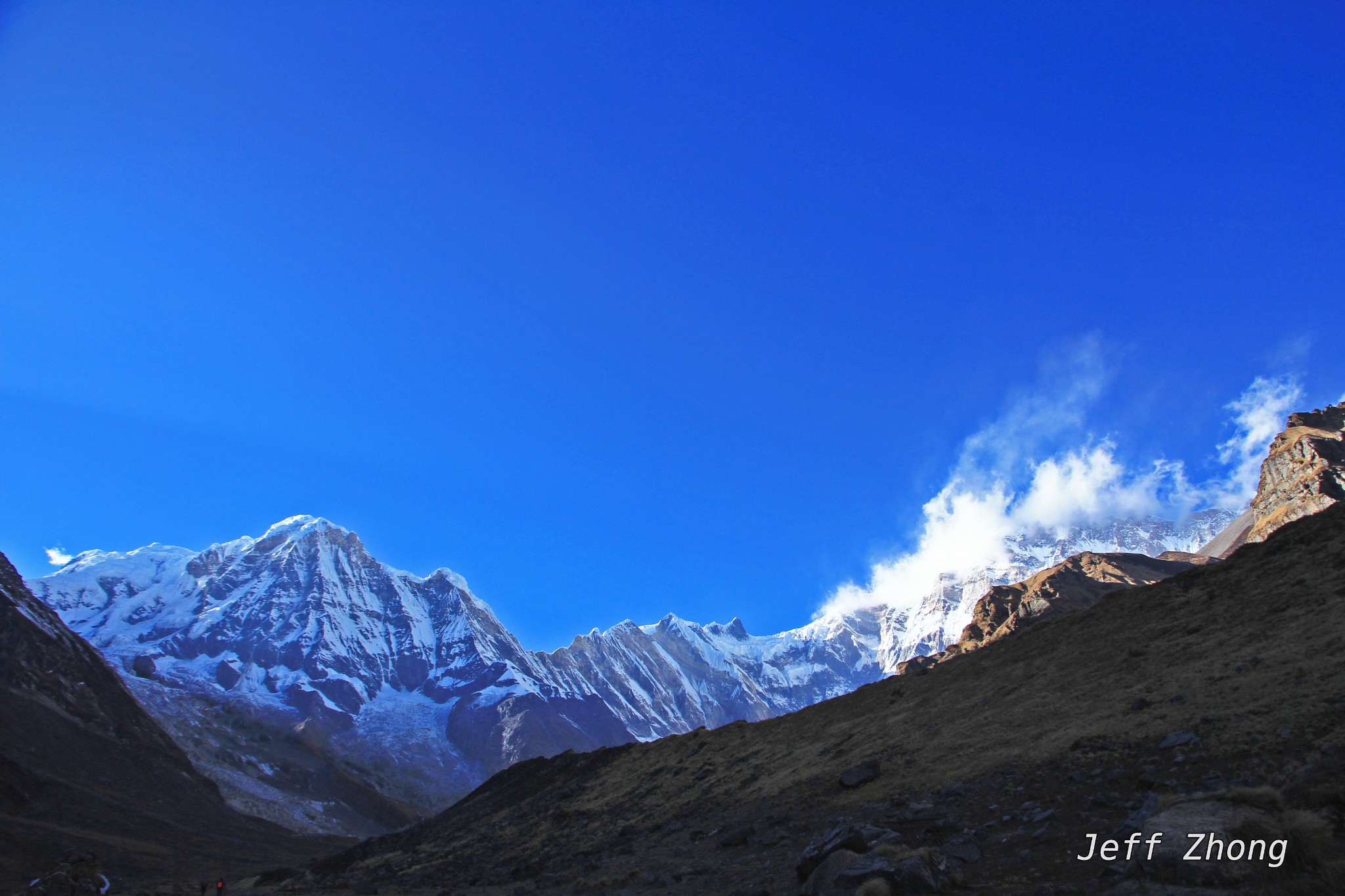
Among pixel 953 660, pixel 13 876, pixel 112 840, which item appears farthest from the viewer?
pixel 112 840

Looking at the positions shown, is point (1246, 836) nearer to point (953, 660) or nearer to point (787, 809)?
point (787, 809)

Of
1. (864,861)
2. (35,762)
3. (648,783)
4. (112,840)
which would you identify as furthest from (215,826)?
(864,861)

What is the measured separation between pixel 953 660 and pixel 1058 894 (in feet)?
114

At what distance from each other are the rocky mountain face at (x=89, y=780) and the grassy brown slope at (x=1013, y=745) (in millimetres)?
38448

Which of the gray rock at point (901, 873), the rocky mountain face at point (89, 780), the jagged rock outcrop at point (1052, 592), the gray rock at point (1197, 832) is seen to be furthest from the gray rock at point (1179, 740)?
the jagged rock outcrop at point (1052, 592)

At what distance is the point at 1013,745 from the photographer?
25.7 metres

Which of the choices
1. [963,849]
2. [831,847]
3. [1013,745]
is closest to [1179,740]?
[1013,745]

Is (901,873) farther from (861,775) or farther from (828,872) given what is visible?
(861,775)

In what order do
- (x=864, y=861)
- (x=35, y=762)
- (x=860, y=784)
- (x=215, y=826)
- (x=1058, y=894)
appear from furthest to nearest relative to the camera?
(x=215, y=826) < (x=35, y=762) < (x=860, y=784) < (x=864, y=861) < (x=1058, y=894)

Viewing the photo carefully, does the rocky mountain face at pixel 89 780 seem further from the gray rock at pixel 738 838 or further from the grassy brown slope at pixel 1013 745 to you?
the gray rock at pixel 738 838

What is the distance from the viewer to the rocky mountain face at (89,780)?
6812cm

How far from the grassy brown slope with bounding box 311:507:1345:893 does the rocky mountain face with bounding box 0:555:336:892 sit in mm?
38448

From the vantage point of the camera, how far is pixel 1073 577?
15538 centimetres

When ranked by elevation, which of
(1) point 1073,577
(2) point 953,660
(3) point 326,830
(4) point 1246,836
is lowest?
(3) point 326,830
